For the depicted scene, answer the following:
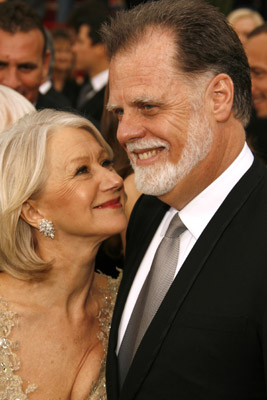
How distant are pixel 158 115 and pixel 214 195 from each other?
0.34 meters

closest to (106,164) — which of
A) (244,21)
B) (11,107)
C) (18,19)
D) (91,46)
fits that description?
(11,107)

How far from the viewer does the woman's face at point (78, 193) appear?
2494 millimetres

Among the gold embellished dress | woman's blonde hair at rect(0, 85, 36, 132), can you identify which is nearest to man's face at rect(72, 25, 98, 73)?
woman's blonde hair at rect(0, 85, 36, 132)

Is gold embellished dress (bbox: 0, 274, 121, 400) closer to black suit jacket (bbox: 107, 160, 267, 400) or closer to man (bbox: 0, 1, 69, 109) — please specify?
black suit jacket (bbox: 107, 160, 267, 400)

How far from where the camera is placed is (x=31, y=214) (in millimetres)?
2592

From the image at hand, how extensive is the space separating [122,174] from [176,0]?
3.94 ft

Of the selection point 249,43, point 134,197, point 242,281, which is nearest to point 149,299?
point 242,281

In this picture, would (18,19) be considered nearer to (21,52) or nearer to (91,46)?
(21,52)

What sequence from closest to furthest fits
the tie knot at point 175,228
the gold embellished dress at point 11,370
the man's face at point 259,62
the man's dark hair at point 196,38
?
the man's dark hair at point 196,38 → the tie knot at point 175,228 → the gold embellished dress at point 11,370 → the man's face at point 259,62

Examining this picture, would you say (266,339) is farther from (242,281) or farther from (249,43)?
(249,43)

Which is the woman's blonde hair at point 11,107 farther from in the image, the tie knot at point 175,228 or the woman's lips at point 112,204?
the tie knot at point 175,228

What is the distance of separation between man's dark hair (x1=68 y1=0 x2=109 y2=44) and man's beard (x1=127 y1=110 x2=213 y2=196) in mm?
4478

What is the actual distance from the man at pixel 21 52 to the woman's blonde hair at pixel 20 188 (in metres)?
1.51

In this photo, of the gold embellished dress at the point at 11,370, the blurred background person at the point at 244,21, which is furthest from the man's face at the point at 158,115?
the blurred background person at the point at 244,21
